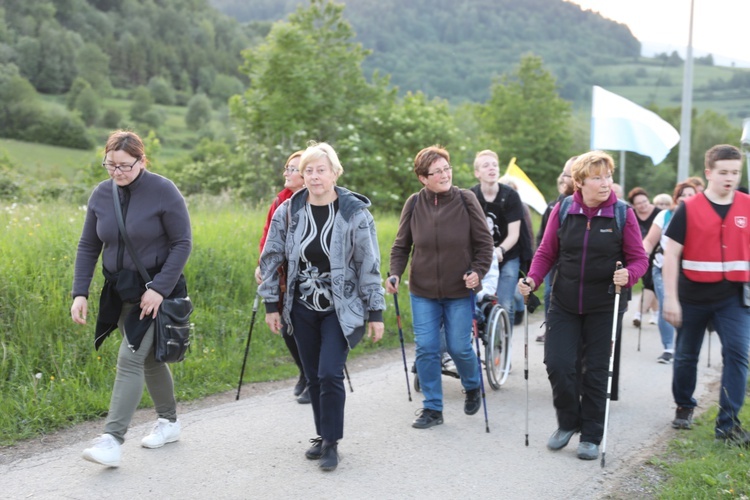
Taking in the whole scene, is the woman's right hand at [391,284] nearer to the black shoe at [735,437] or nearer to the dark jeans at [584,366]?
the dark jeans at [584,366]

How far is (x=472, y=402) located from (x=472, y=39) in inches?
5066

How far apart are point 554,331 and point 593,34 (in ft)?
503

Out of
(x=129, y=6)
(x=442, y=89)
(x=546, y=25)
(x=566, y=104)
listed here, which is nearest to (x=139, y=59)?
(x=129, y=6)

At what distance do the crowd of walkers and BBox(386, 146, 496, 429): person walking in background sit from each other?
11 mm

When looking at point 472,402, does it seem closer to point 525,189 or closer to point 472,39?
point 525,189

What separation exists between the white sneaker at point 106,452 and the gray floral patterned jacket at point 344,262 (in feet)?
4.23

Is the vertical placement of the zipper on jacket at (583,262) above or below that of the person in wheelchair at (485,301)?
above

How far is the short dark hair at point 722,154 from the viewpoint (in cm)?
557

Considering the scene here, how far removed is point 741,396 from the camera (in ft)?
18.9

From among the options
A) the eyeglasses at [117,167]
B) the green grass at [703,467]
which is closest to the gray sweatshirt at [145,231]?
the eyeglasses at [117,167]

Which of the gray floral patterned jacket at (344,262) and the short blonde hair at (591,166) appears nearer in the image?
the gray floral patterned jacket at (344,262)

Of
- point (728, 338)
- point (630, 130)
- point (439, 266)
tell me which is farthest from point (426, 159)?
point (630, 130)

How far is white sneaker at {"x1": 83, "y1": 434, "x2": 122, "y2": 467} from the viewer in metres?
4.83

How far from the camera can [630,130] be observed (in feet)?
31.8
